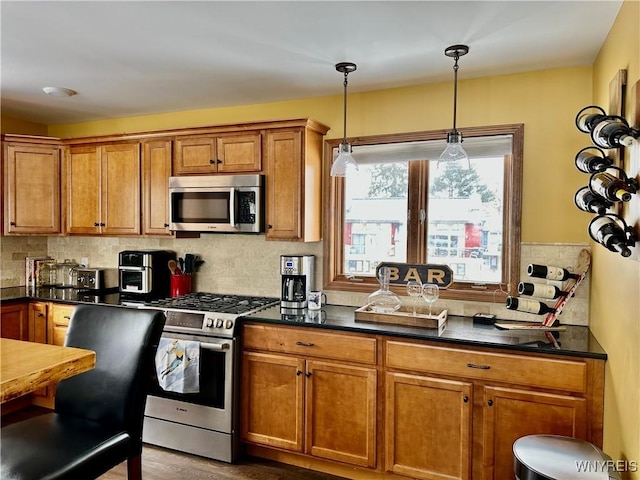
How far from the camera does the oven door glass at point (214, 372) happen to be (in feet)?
9.48

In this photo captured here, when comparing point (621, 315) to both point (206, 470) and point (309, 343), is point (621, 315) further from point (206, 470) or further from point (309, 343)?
point (206, 470)

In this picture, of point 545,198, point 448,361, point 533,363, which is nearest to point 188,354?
point 448,361

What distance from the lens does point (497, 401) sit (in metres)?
2.36

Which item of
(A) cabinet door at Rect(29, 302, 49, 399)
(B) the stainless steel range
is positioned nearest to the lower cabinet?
(A) cabinet door at Rect(29, 302, 49, 399)

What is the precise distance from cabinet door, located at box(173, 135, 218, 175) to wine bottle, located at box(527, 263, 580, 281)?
87.3 inches

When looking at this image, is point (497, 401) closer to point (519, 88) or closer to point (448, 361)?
point (448, 361)

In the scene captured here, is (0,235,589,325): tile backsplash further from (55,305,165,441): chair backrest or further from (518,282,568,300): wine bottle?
(55,305,165,441): chair backrest

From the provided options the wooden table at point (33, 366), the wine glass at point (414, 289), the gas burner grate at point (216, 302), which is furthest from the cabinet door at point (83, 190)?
the wine glass at point (414, 289)

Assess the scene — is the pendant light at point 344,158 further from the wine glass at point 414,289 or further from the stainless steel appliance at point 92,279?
the stainless steel appliance at point 92,279

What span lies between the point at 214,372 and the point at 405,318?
48.9 inches

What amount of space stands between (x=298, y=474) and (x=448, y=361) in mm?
1226

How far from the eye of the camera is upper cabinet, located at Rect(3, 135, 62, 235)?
3820 mm

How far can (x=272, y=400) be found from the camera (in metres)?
2.88

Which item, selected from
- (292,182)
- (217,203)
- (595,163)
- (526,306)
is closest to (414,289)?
(526,306)
